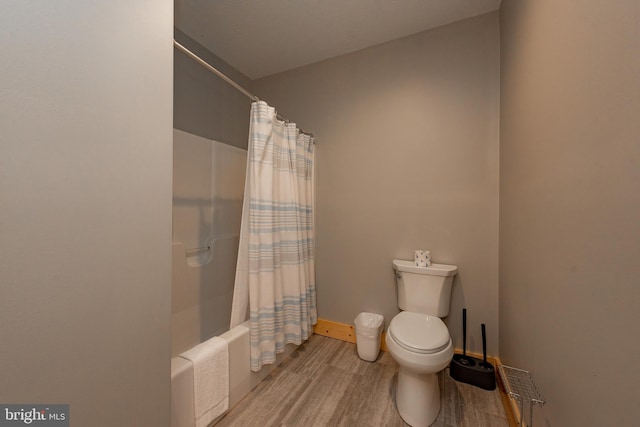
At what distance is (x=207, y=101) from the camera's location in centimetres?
204

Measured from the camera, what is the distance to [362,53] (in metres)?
2.07

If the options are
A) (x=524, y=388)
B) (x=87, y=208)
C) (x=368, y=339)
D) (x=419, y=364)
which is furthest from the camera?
(x=368, y=339)

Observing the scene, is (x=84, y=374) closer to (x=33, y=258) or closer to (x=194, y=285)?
(x=33, y=258)

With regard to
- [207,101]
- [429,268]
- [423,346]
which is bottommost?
[423,346]

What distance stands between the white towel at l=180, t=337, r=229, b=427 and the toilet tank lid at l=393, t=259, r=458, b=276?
4.17ft

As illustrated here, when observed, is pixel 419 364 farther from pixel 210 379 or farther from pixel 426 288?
pixel 210 379

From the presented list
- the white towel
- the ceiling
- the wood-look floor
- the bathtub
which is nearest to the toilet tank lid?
the wood-look floor

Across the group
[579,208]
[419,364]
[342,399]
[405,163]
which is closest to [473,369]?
[419,364]

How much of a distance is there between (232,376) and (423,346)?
1097 mm

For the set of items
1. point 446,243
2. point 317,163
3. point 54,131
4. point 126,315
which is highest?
point 317,163

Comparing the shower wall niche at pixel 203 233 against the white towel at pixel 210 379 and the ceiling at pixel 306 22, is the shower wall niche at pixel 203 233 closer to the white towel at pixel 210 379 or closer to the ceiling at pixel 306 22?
the white towel at pixel 210 379

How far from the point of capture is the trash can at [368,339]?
1837 mm

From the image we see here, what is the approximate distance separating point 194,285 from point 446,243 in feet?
6.46

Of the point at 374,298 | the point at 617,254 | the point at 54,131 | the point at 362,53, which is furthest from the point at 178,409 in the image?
the point at 362,53
